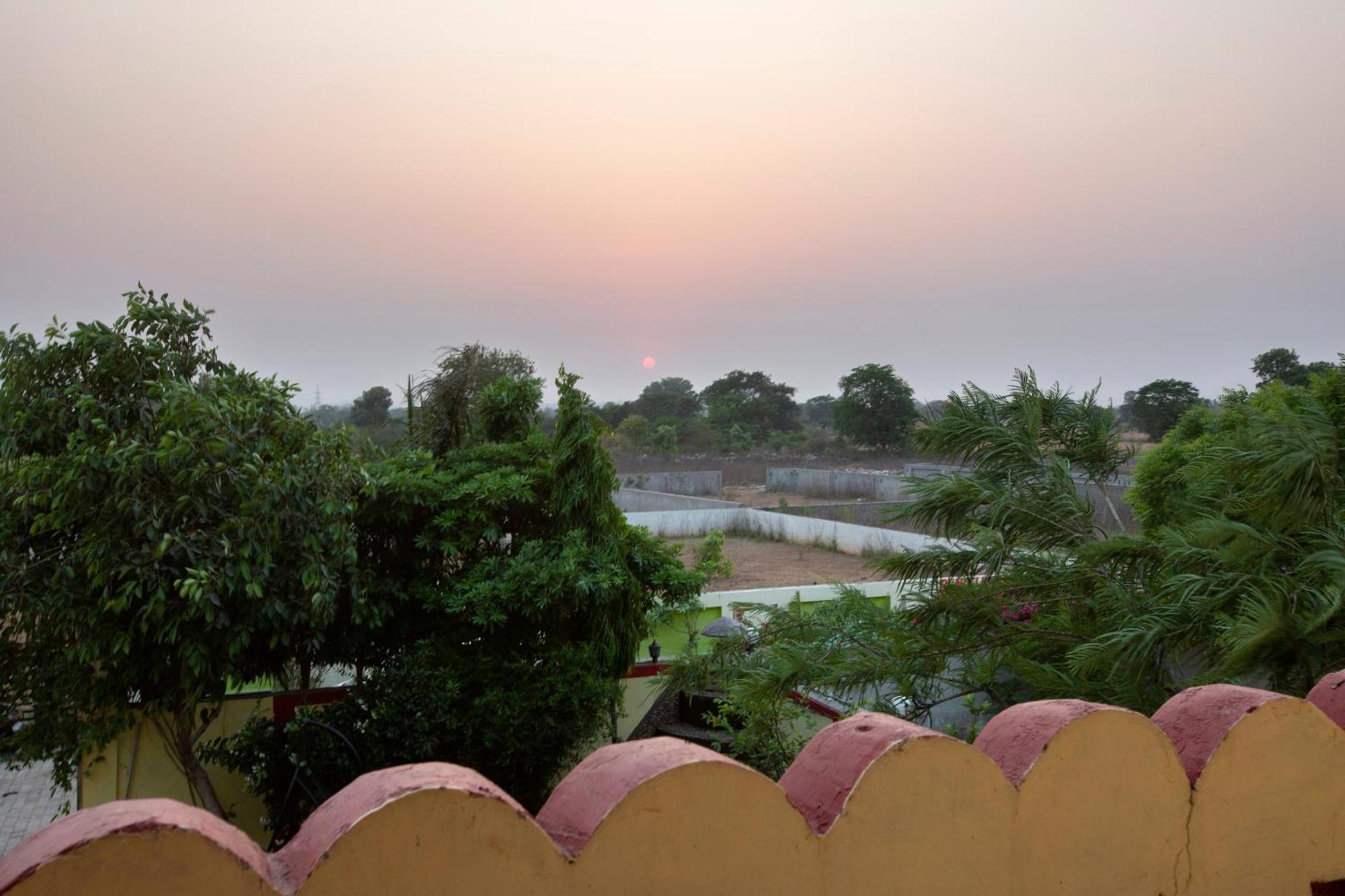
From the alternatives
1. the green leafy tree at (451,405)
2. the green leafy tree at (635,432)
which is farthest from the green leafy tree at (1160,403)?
the green leafy tree at (451,405)

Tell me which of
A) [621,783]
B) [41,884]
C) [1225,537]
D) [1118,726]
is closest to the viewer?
[41,884]

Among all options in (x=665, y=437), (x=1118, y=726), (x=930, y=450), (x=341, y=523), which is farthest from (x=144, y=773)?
(x=665, y=437)

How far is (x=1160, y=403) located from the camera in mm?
49125

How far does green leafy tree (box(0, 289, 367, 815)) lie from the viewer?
22.9 ft

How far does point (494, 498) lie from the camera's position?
8703 mm

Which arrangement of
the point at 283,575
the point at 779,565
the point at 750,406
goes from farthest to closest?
the point at 750,406 < the point at 779,565 < the point at 283,575

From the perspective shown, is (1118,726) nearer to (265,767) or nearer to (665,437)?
(265,767)

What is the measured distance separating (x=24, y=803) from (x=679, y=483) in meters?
40.2

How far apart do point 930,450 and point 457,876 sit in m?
6.26

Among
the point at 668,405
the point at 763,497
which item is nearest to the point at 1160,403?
the point at 763,497

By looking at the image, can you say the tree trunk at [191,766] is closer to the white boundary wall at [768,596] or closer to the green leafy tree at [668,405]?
the white boundary wall at [768,596]

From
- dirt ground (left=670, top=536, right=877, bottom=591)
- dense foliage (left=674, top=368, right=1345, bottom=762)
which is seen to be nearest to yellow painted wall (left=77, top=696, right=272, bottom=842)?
dense foliage (left=674, top=368, right=1345, bottom=762)

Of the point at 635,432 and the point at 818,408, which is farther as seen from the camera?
the point at 818,408

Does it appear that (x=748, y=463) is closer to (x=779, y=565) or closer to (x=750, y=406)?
(x=750, y=406)
